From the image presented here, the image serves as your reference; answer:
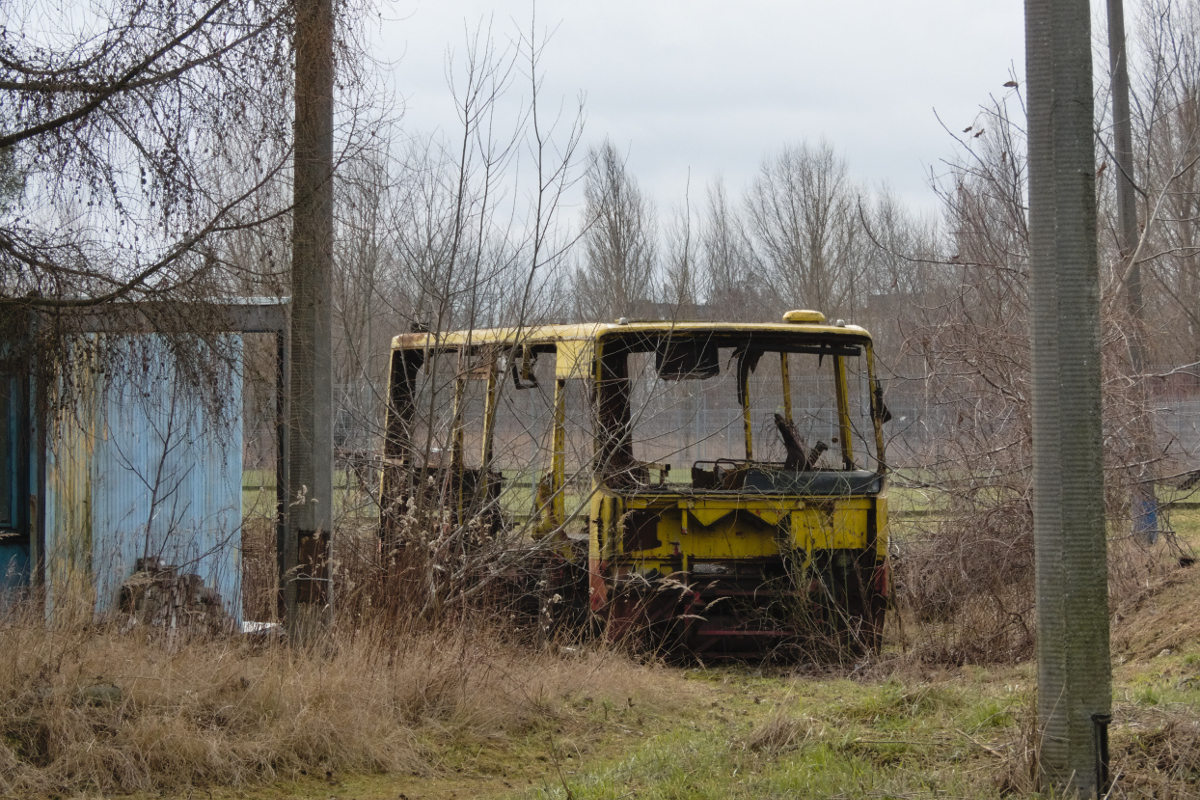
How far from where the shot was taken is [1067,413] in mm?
4746

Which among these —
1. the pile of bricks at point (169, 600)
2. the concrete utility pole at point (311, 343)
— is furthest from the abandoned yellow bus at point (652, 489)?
the pile of bricks at point (169, 600)

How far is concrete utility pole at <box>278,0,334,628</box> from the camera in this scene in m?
7.04

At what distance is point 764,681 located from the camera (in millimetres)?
8484

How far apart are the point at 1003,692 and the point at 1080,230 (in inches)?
127

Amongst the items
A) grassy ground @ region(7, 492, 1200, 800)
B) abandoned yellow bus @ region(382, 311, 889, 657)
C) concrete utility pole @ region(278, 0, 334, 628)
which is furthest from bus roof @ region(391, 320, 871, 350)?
grassy ground @ region(7, 492, 1200, 800)

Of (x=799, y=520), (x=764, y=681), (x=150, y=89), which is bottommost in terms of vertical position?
(x=764, y=681)

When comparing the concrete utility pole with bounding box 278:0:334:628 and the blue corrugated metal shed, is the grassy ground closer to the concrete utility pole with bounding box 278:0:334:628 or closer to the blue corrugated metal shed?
the concrete utility pole with bounding box 278:0:334:628

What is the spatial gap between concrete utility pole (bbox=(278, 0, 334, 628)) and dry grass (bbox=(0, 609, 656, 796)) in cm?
49

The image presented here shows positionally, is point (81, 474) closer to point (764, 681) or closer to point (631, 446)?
point (631, 446)

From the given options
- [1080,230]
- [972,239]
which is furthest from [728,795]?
[972,239]

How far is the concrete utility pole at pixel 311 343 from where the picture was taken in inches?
277

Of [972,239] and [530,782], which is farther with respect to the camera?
[972,239]

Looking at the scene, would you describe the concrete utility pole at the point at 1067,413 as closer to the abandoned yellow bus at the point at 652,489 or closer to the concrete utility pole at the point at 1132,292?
the abandoned yellow bus at the point at 652,489

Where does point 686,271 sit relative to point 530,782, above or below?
above
